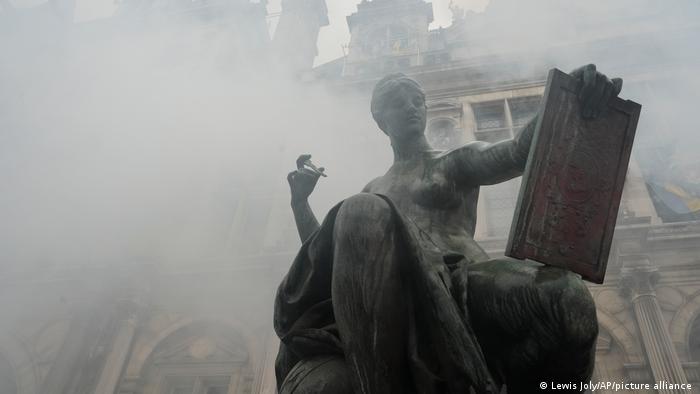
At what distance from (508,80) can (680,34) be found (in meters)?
3.59

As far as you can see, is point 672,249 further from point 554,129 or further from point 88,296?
point 88,296

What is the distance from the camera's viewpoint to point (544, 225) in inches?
45.5

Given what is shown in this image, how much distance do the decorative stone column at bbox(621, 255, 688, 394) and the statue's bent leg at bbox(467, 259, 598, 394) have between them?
197 inches

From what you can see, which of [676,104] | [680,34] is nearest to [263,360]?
[676,104]

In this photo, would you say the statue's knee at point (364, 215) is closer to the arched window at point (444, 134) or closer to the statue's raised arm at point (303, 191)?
the statue's raised arm at point (303, 191)

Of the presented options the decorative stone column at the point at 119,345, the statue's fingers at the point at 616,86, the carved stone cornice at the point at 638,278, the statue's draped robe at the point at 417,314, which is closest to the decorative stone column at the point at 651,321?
the carved stone cornice at the point at 638,278

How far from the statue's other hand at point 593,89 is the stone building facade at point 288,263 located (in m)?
5.06

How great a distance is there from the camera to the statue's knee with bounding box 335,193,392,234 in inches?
44.3

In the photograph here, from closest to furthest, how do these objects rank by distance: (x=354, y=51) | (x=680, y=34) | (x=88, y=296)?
(x=88, y=296) < (x=680, y=34) < (x=354, y=51)

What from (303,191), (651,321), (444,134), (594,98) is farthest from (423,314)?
(444,134)

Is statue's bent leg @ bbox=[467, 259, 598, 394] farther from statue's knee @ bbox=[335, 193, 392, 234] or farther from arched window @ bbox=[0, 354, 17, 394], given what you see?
arched window @ bbox=[0, 354, 17, 394]

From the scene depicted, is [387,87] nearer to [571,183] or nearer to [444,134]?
[571,183]

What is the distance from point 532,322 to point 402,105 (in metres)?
1.04

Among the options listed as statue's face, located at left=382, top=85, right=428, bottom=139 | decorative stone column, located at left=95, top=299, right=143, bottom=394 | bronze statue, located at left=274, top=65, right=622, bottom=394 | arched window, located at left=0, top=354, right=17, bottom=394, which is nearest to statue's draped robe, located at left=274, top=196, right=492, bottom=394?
bronze statue, located at left=274, top=65, right=622, bottom=394
